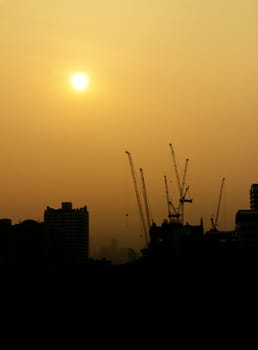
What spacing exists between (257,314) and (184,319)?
673 centimetres

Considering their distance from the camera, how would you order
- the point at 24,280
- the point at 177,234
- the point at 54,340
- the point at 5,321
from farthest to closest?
the point at 177,234
the point at 24,280
the point at 5,321
the point at 54,340

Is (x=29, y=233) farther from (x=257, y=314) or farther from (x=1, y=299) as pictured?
(x=257, y=314)

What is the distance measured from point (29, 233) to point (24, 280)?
326 ft

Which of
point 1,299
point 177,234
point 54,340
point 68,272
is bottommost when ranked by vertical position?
point 54,340

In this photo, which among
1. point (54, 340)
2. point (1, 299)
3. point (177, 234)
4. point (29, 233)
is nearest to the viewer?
point (54, 340)

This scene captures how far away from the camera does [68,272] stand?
90.1 m

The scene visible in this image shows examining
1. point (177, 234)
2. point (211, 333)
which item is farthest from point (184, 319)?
point (177, 234)

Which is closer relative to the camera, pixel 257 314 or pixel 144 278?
pixel 257 314

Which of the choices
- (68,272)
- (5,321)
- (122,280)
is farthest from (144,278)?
(5,321)

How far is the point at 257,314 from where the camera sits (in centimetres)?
5812

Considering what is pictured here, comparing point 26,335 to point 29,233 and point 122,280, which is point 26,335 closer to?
point 122,280

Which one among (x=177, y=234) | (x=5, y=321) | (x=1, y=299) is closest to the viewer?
(x=5, y=321)

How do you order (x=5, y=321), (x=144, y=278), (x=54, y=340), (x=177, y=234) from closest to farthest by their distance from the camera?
(x=54, y=340) → (x=5, y=321) → (x=144, y=278) → (x=177, y=234)

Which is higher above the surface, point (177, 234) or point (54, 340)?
point (177, 234)
